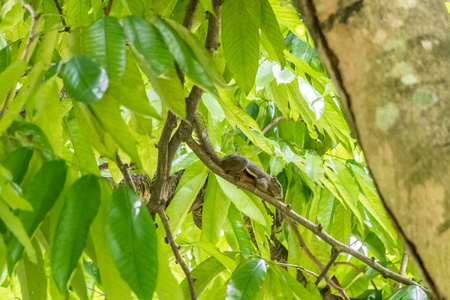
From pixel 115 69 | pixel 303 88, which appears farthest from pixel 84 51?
pixel 303 88

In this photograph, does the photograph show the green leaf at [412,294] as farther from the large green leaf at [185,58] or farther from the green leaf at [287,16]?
the large green leaf at [185,58]

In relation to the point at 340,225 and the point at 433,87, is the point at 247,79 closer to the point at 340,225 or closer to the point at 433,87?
the point at 433,87

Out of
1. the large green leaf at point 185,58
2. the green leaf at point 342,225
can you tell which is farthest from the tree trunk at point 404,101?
the green leaf at point 342,225

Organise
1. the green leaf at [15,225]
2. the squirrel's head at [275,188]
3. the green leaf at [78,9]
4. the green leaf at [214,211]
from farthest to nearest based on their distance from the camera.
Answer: the squirrel's head at [275,188] → the green leaf at [214,211] → the green leaf at [78,9] → the green leaf at [15,225]

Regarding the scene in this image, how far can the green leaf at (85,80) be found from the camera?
571 mm

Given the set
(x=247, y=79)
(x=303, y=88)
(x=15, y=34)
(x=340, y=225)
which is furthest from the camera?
(x=340, y=225)

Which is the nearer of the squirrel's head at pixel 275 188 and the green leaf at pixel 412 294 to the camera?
the green leaf at pixel 412 294

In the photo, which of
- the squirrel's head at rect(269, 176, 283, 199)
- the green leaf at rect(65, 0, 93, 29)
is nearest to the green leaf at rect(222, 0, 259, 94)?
the green leaf at rect(65, 0, 93, 29)

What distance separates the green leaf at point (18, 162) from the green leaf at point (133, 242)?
0.13 metres

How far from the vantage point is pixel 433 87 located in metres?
0.43

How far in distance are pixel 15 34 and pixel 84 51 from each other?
850mm

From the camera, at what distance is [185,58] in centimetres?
70

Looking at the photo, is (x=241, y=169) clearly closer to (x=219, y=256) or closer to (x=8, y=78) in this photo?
(x=219, y=256)

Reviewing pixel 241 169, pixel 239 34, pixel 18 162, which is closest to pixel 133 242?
pixel 18 162
